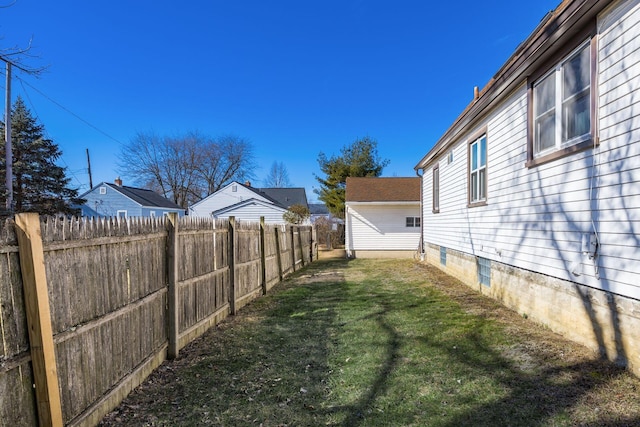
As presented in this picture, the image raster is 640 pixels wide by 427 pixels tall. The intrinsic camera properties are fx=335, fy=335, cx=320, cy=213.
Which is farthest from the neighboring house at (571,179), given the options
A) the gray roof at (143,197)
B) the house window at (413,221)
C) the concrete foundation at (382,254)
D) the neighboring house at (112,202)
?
the gray roof at (143,197)

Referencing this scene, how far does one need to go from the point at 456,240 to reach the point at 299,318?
534 centimetres

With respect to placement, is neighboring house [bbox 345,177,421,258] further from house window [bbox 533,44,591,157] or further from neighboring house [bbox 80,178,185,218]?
neighboring house [bbox 80,178,185,218]

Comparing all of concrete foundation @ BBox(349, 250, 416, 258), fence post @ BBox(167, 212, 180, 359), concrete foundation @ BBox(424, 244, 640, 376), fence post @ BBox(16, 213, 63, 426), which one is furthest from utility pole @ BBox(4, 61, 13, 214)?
concrete foundation @ BBox(424, 244, 640, 376)

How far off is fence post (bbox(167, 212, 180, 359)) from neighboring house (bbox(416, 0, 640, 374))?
4.65 m

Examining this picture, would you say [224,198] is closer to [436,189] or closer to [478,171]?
[436,189]

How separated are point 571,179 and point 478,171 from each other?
12.1 feet

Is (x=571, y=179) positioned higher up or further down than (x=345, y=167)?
further down

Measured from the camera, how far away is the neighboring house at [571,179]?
319 cm

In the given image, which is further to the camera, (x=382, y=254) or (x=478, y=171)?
(x=382, y=254)

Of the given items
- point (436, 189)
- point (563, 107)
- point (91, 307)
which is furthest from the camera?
point (436, 189)

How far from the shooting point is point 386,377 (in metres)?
3.37

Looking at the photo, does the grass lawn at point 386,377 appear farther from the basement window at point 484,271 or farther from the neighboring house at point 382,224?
the neighboring house at point 382,224

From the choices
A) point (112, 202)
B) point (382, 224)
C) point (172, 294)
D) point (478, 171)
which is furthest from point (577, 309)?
point (112, 202)

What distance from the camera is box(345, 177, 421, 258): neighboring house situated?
16203 mm
